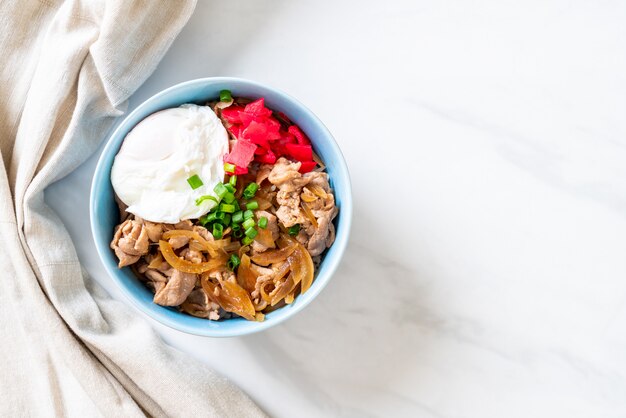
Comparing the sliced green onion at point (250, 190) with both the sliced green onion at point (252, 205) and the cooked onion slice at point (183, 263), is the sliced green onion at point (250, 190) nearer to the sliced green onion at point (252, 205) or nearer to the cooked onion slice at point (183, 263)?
the sliced green onion at point (252, 205)

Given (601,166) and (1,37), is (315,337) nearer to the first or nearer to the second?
(601,166)

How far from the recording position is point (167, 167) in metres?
1.87

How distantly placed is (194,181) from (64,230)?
0.60 meters

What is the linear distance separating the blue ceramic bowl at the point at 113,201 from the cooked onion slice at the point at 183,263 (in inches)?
6.1

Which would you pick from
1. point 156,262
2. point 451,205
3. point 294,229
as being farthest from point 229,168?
point 451,205

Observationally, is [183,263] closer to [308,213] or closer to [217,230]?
[217,230]

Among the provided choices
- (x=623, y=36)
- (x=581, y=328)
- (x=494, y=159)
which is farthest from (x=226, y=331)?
(x=623, y=36)

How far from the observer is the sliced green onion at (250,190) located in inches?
75.4

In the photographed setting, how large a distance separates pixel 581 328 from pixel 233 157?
1.43 meters

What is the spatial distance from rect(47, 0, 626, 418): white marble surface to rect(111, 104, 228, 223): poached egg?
1.27 ft

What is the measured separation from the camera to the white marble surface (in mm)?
2250

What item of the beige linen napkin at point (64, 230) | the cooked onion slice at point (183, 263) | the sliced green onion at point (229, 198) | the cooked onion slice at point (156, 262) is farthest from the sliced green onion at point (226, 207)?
the beige linen napkin at point (64, 230)

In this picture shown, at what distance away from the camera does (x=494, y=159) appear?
2283 mm

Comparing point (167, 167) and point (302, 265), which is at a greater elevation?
point (167, 167)
